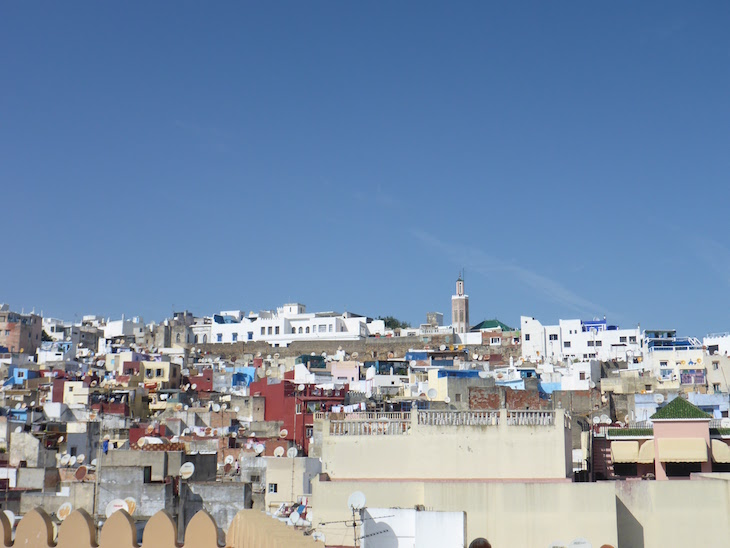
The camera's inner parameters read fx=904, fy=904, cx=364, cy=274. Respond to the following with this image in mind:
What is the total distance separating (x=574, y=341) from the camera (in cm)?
5844

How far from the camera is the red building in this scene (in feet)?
109

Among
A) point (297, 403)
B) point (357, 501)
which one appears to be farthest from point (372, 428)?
point (297, 403)

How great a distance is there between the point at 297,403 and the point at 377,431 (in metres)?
18.0

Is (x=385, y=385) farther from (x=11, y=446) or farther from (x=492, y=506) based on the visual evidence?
(x=492, y=506)

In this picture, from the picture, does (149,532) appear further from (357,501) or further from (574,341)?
(574,341)

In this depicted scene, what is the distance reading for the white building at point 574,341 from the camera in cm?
5628

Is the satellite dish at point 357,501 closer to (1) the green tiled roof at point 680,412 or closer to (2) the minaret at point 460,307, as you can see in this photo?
(1) the green tiled roof at point 680,412

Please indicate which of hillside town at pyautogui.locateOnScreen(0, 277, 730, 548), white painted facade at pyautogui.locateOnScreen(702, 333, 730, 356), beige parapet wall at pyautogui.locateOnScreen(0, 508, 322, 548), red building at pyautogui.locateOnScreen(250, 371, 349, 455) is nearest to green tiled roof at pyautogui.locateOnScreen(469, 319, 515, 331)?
hillside town at pyautogui.locateOnScreen(0, 277, 730, 548)

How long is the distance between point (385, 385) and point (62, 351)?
24740mm

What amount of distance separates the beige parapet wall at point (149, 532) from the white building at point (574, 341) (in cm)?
4697

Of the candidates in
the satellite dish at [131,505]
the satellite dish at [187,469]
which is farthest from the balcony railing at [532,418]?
the satellite dish at [131,505]

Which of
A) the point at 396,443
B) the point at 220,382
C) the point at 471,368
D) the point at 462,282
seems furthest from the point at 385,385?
the point at 462,282

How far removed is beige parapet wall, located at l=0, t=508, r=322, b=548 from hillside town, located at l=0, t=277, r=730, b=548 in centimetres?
19

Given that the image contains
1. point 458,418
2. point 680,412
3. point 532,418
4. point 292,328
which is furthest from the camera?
point 292,328
